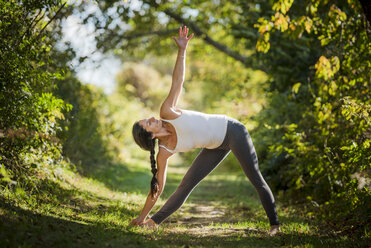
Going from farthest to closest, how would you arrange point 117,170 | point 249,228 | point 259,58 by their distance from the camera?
point 117,170
point 259,58
point 249,228

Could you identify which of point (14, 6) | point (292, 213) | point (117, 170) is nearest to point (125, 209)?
point (292, 213)

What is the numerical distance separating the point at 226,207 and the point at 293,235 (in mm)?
2519

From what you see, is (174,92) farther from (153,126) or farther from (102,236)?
(102,236)

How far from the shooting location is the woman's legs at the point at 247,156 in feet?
13.0

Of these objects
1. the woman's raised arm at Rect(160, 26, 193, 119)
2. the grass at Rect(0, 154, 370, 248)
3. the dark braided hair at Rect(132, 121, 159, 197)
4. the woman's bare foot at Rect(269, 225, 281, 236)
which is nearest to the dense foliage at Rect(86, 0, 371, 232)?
the grass at Rect(0, 154, 370, 248)

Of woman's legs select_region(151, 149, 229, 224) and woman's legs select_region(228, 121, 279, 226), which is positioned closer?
woman's legs select_region(228, 121, 279, 226)

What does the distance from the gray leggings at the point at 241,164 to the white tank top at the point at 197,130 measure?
4.2 inches

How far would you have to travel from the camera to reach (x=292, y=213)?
5.79 m

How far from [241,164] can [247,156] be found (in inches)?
5.2

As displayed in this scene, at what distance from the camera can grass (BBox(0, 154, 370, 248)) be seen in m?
3.08

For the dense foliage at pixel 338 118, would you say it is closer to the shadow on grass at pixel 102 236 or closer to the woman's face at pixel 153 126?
the shadow on grass at pixel 102 236

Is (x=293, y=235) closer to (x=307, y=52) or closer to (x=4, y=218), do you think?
(x=4, y=218)

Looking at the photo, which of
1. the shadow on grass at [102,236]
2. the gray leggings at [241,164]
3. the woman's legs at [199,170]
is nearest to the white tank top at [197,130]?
the gray leggings at [241,164]

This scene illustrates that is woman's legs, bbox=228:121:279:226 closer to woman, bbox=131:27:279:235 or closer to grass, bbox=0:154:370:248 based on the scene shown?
woman, bbox=131:27:279:235
